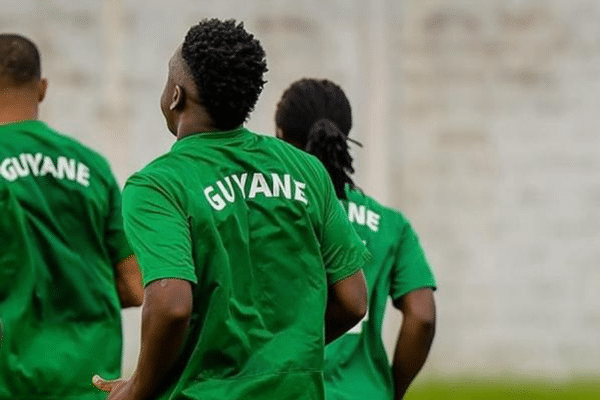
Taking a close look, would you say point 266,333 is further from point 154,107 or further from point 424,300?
point 154,107

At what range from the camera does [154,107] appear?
12.0 m

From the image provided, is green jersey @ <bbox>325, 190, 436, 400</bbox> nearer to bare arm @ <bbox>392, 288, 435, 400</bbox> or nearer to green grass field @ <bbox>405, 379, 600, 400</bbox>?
bare arm @ <bbox>392, 288, 435, 400</bbox>

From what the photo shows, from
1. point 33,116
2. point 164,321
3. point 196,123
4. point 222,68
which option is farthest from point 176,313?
point 33,116

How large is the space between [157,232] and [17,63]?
1.88 m

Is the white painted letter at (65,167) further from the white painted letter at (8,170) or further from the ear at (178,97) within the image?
the ear at (178,97)

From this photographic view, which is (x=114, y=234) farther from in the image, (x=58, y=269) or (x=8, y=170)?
(x=8, y=170)

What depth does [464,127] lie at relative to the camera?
39.8 ft

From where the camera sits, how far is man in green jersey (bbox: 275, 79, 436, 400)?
5.23 metres

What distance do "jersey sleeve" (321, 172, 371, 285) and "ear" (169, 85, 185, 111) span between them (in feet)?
1.28

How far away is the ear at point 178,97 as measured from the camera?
4.12 metres

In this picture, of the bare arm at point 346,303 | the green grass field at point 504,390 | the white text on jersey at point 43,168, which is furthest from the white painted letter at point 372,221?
the green grass field at point 504,390

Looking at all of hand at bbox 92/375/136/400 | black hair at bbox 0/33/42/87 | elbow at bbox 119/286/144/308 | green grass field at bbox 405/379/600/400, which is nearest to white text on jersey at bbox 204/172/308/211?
hand at bbox 92/375/136/400

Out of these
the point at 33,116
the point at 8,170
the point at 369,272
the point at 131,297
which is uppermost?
the point at 33,116

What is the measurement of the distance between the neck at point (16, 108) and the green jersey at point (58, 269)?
0.25ft
